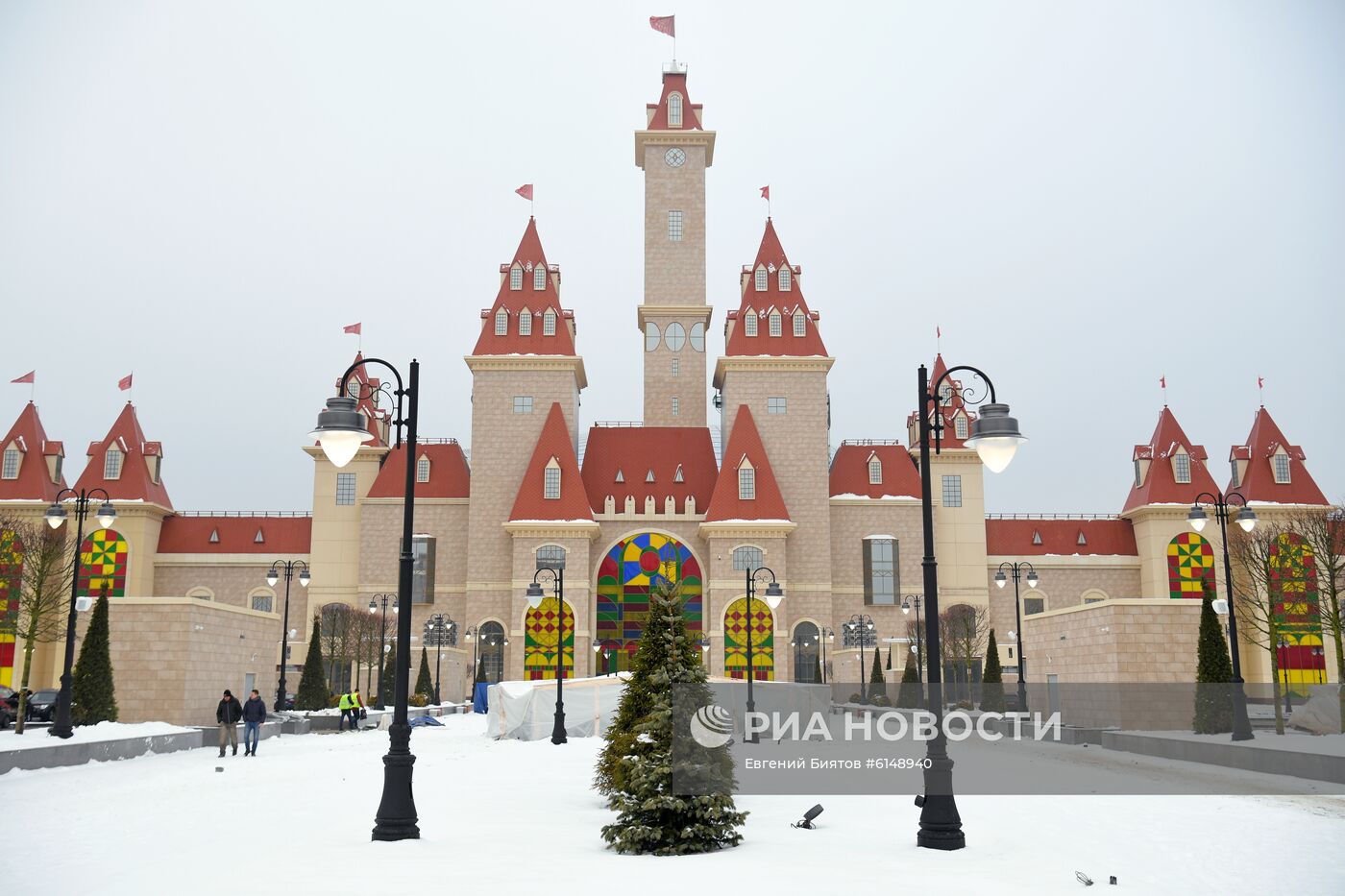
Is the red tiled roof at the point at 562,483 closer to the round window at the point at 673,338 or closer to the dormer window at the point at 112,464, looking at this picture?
the round window at the point at 673,338

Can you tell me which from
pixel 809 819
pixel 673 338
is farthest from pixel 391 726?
pixel 673 338

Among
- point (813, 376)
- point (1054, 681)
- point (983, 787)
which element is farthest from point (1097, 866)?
point (813, 376)

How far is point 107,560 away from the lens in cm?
6172

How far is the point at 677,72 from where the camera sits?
69.4 m

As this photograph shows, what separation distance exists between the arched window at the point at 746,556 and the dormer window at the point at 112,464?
114 feet

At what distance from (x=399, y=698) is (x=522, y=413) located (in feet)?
161

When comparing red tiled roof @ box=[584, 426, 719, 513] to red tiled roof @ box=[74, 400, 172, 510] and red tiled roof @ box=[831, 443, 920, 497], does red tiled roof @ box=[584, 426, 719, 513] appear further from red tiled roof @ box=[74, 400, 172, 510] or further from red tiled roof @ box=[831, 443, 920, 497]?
red tiled roof @ box=[74, 400, 172, 510]

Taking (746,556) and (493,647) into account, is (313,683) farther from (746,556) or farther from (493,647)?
(746,556)

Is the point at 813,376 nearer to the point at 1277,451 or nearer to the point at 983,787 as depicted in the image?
the point at 1277,451

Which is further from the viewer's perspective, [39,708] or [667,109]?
[667,109]

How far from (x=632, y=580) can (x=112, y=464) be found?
98.4ft

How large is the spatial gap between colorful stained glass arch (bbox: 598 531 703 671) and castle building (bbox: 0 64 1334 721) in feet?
0.41

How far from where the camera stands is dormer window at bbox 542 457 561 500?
189ft

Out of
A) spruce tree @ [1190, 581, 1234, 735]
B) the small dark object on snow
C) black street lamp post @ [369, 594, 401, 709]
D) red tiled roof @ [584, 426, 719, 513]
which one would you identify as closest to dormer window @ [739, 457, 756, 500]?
red tiled roof @ [584, 426, 719, 513]
